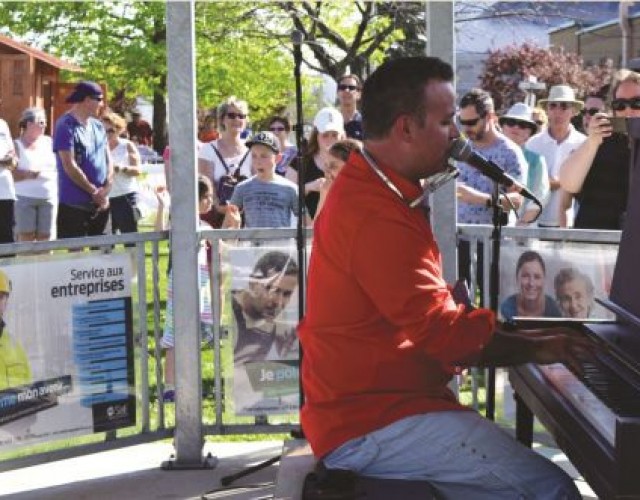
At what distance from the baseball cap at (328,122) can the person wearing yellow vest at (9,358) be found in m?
3.06

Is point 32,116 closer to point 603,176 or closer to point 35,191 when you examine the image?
point 35,191

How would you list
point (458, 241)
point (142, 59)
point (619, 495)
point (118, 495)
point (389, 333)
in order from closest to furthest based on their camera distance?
point (619, 495) < point (389, 333) < point (118, 495) < point (458, 241) < point (142, 59)

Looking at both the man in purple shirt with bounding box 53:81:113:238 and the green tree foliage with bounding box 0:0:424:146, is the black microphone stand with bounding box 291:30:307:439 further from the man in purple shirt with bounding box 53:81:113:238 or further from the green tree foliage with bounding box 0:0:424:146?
the green tree foliage with bounding box 0:0:424:146

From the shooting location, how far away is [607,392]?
10.6ft

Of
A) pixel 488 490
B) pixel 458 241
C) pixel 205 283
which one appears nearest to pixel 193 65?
pixel 205 283

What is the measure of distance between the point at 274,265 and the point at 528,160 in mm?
2578

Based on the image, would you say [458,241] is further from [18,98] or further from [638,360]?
[18,98]

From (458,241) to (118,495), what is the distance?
7.16 ft

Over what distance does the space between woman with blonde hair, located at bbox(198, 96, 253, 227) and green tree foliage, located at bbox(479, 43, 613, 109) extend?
102 feet

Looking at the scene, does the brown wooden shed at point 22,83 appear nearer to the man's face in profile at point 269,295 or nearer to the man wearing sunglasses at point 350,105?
the man wearing sunglasses at point 350,105

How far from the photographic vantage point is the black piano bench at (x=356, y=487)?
11.1 feet

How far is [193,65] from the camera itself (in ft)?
19.3

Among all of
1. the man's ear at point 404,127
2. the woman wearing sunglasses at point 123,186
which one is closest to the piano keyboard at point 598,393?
the man's ear at point 404,127

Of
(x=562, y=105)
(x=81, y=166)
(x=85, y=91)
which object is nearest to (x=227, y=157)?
(x=85, y=91)
